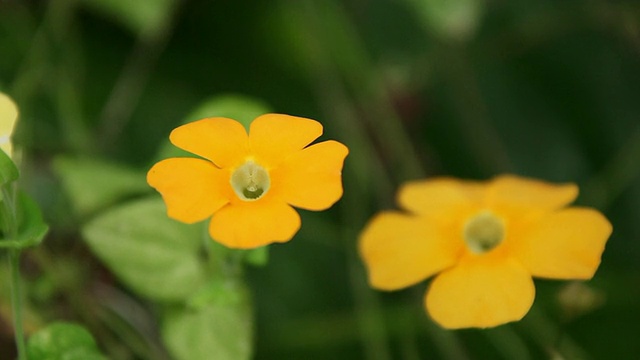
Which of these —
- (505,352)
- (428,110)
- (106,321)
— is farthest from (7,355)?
(428,110)

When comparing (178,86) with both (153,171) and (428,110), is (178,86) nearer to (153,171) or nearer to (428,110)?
(428,110)

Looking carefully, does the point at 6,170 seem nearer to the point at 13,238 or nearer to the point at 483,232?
the point at 13,238

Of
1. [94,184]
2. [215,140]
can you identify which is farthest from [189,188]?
[94,184]

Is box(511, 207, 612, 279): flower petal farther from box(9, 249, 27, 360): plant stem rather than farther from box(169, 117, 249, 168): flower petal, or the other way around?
box(9, 249, 27, 360): plant stem

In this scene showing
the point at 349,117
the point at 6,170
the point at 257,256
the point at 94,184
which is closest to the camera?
the point at 6,170

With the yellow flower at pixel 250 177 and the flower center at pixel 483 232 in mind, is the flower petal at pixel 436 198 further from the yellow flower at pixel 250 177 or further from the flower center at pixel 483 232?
the yellow flower at pixel 250 177

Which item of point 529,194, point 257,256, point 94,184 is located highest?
point 529,194

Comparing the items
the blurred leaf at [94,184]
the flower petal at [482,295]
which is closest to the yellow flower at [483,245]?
the flower petal at [482,295]
